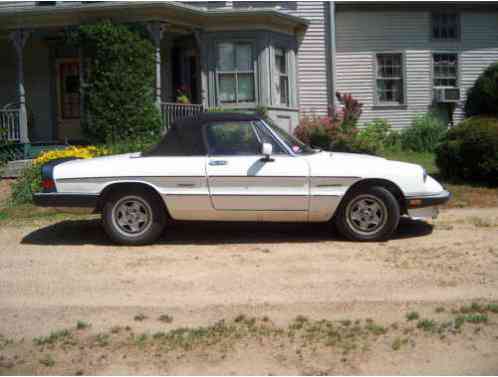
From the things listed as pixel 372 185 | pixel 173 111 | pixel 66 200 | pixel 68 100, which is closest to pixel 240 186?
pixel 372 185

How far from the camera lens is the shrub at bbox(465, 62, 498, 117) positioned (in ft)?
61.6

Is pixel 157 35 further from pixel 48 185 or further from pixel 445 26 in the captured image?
pixel 445 26

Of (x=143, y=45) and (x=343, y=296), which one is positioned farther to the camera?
(x=143, y=45)

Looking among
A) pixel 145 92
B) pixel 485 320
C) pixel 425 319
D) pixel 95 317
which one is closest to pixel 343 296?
pixel 425 319

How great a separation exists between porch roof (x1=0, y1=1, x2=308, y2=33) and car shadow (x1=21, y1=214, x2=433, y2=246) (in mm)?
7592

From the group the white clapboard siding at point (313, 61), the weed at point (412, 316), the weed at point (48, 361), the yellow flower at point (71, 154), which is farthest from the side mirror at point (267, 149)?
the white clapboard siding at point (313, 61)

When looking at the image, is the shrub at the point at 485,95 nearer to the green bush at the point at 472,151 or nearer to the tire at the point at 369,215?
the green bush at the point at 472,151

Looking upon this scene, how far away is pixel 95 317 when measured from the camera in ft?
17.0

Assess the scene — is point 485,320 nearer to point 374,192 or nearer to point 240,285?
point 240,285

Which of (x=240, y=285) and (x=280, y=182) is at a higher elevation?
(x=280, y=182)

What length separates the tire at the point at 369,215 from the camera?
7.38 meters

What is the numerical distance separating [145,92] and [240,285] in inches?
391

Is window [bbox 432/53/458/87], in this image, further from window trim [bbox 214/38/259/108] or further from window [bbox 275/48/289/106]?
window trim [bbox 214/38/259/108]

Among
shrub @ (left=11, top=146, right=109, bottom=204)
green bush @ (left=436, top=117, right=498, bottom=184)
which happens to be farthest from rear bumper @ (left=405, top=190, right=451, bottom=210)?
shrub @ (left=11, top=146, right=109, bottom=204)
